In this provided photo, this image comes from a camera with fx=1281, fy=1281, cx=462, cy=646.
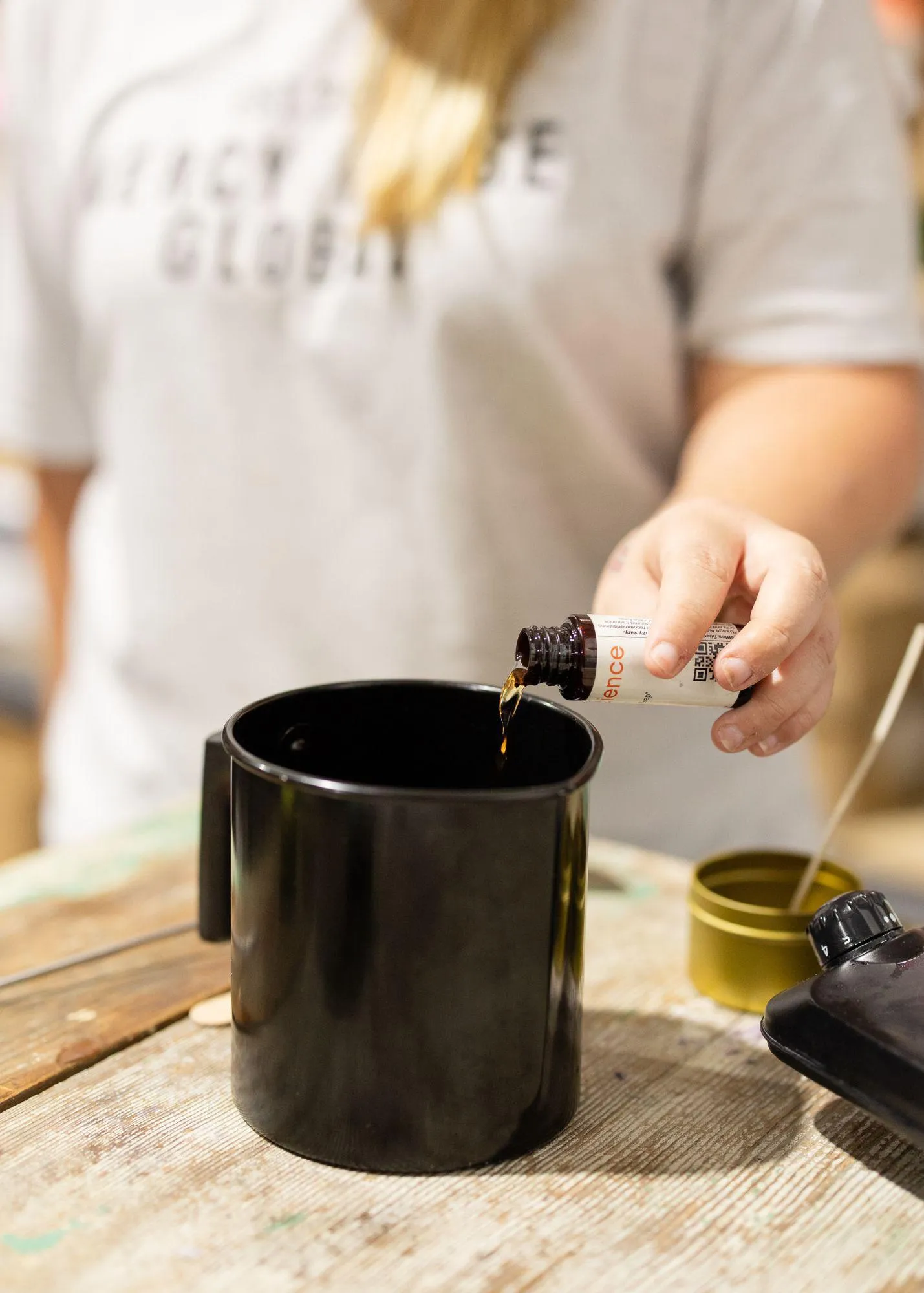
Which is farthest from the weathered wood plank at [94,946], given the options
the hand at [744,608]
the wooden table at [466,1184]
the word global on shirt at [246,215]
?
the word global on shirt at [246,215]

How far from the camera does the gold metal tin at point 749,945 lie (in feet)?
2.06

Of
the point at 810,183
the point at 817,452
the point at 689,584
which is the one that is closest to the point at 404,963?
the point at 689,584

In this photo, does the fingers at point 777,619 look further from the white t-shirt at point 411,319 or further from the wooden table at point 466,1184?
the white t-shirt at point 411,319

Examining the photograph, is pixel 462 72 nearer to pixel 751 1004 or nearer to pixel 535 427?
pixel 535 427

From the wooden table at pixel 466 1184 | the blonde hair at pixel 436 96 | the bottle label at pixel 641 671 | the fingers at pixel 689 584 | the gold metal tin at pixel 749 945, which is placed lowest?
the wooden table at pixel 466 1184

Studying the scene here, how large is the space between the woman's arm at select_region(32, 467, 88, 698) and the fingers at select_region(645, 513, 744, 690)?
79 cm

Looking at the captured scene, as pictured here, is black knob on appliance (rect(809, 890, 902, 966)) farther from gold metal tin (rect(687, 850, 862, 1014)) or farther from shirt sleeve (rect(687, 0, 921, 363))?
shirt sleeve (rect(687, 0, 921, 363))

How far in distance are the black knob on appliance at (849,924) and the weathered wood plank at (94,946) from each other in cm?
30

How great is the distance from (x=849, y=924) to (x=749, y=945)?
0.25ft

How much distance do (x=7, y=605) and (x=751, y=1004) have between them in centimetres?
170

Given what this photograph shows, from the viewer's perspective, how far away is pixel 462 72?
2.89ft

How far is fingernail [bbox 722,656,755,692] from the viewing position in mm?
533

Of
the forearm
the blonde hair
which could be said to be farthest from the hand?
the blonde hair

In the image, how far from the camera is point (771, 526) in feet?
1.97
